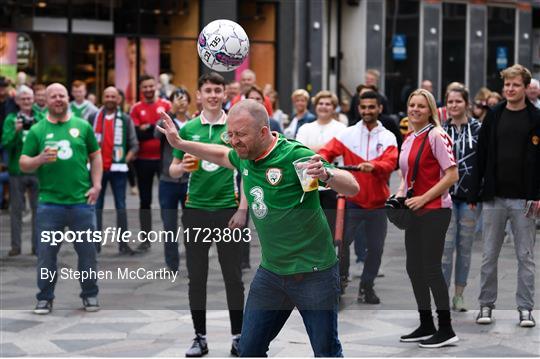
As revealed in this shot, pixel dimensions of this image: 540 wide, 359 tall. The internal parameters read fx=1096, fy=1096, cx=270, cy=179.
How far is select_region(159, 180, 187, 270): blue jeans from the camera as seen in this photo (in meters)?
8.64

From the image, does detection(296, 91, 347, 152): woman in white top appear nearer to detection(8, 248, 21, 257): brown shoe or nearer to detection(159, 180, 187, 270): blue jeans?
detection(159, 180, 187, 270): blue jeans

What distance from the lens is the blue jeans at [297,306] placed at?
235 inches

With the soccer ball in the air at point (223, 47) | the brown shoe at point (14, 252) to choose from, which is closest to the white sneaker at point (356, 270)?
the soccer ball in the air at point (223, 47)

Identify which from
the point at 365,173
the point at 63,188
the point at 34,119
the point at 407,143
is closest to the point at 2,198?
the point at 34,119

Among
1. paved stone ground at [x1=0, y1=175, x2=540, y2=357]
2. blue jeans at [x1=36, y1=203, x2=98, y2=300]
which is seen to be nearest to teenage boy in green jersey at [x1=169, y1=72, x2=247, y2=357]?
paved stone ground at [x1=0, y1=175, x2=540, y2=357]

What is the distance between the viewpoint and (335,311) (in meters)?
6.02

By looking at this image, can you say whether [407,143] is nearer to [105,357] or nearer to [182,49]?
[105,357]

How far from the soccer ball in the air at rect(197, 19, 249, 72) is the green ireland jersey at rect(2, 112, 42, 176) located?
589cm

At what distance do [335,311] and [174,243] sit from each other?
298 centimetres

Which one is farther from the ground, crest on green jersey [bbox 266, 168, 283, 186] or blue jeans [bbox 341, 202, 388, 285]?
crest on green jersey [bbox 266, 168, 283, 186]

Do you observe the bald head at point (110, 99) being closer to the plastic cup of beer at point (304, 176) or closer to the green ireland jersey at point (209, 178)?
the green ireland jersey at point (209, 178)

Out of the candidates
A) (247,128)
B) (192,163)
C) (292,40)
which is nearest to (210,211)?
(192,163)

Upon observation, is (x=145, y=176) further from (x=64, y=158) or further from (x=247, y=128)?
(x=247, y=128)

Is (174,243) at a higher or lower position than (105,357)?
higher
